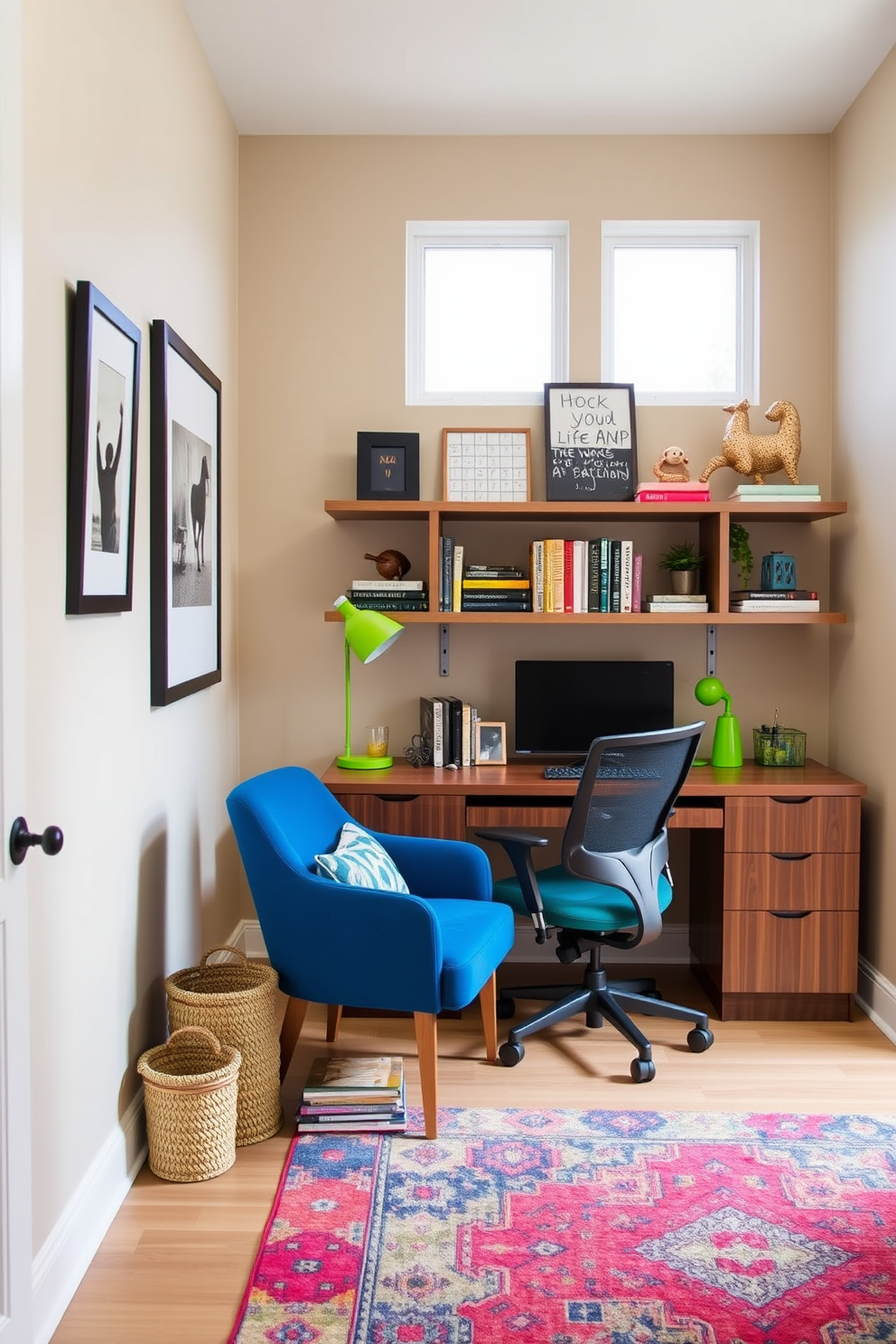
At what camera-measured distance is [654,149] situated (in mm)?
3838

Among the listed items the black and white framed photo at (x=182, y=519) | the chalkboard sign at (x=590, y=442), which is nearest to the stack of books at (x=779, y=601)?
the chalkboard sign at (x=590, y=442)

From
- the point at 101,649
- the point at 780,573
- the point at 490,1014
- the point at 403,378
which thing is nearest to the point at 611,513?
the point at 780,573

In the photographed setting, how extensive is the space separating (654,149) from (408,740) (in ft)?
7.25

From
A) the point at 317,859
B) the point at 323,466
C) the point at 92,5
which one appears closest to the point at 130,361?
the point at 92,5

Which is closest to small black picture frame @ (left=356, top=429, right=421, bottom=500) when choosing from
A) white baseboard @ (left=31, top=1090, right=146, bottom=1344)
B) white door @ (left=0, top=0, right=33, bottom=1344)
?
white baseboard @ (left=31, top=1090, right=146, bottom=1344)

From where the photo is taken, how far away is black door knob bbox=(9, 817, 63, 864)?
1.56 m

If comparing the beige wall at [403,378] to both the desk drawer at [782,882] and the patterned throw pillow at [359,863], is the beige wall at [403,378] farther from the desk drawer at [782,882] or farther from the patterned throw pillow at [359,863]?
the patterned throw pillow at [359,863]

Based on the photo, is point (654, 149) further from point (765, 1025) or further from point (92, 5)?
point (765, 1025)

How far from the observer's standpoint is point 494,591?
365cm

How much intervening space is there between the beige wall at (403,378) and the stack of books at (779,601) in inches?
11.2

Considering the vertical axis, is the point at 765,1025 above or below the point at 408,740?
below

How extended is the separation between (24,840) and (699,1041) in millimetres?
2185

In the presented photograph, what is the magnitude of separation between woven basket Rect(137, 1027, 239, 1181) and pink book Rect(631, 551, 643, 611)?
1904 mm

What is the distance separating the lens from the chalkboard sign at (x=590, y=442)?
3801 mm
